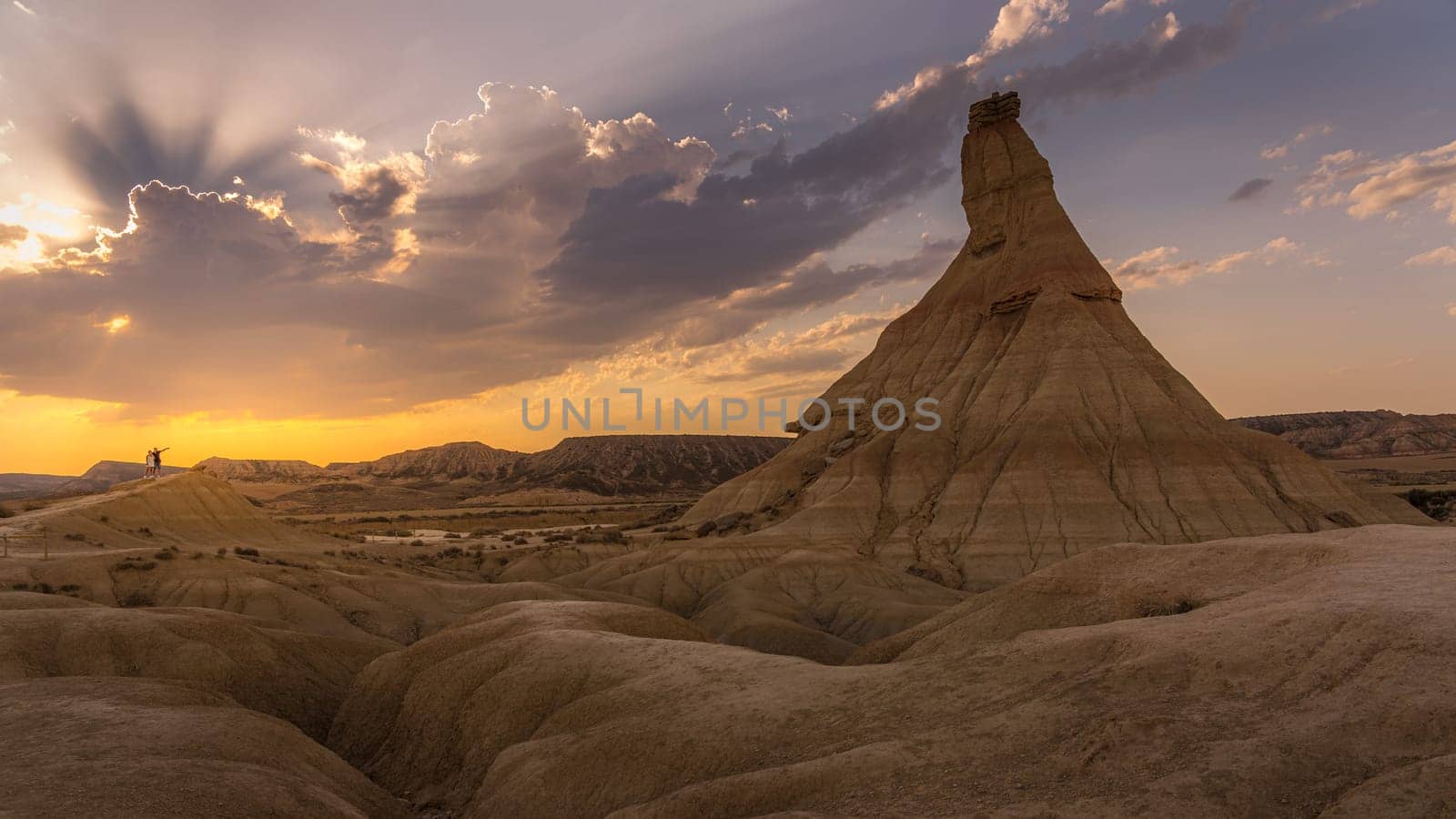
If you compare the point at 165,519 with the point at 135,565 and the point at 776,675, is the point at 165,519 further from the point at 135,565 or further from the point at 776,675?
the point at 776,675

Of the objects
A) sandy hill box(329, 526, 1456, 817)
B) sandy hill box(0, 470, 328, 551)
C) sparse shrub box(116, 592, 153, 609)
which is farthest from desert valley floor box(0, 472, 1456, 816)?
sandy hill box(0, 470, 328, 551)

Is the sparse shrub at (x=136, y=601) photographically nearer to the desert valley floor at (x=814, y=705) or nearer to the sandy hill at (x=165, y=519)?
the desert valley floor at (x=814, y=705)

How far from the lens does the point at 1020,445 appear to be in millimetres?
61250

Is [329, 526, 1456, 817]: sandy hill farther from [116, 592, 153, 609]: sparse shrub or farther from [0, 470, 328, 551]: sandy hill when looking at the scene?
[0, 470, 328, 551]: sandy hill

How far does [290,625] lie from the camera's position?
3275cm

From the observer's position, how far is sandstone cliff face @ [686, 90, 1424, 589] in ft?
180


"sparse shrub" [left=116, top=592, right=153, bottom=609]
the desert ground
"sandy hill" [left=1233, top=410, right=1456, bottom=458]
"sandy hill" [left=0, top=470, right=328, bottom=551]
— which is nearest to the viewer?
the desert ground

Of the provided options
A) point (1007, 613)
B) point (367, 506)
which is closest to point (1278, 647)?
point (1007, 613)

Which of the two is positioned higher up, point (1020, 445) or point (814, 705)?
point (1020, 445)

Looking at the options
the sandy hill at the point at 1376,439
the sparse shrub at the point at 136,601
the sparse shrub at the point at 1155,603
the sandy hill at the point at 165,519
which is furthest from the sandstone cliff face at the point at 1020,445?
the sandy hill at the point at 1376,439

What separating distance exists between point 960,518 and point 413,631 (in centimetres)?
3910

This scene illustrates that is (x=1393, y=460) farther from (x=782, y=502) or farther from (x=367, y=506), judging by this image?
(x=367, y=506)

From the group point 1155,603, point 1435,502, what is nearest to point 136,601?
point 1155,603

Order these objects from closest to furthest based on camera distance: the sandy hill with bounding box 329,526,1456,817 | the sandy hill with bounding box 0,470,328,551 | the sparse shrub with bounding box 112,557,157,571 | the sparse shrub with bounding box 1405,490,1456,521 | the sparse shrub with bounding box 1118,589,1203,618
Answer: the sandy hill with bounding box 329,526,1456,817, the sparse shrub with bounding box 1118,589,1203,618, the sparse shrub with bounding box 112,557,157,571, the sandy hill with bounding box 0,470,328,551, the sparse shrub with bounding box 1405,490,1456,521
